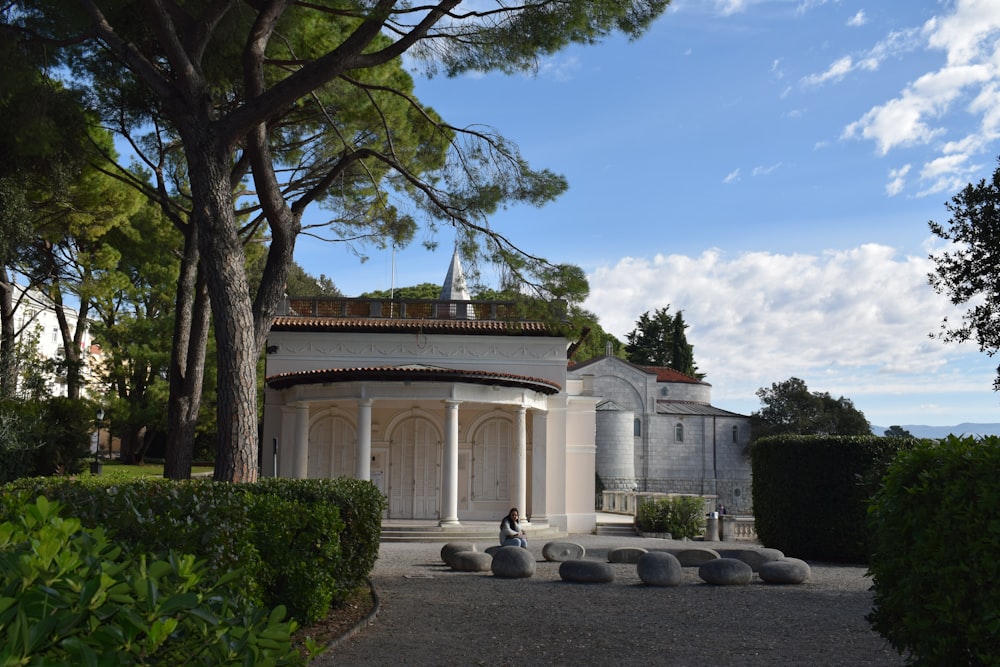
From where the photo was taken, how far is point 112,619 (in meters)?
1.88

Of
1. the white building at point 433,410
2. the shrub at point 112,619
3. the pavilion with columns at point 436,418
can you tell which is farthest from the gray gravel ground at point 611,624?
the pavilion with columns at point 436,418

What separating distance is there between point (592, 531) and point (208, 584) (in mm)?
21870

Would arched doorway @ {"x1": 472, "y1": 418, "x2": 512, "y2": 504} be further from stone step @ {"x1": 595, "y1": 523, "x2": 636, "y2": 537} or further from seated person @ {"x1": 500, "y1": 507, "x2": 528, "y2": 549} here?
seated person @ {"x1": 500, "y1": 507, "x2": 528, "y2": 549}

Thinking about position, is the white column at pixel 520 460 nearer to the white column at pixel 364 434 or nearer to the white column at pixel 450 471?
the white column at pixel 450 471

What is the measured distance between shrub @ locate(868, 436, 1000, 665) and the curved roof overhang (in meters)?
15.1

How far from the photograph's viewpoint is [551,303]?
41.8ft

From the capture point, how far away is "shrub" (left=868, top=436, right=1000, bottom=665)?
484 cm

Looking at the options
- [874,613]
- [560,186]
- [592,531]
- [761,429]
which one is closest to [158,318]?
[592,531]

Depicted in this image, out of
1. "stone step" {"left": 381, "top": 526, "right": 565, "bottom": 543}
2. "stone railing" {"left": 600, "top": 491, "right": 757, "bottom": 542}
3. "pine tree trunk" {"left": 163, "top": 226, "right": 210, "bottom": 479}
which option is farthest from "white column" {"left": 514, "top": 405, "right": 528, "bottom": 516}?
"pine tree trunk" {"left": 163, "top": 226, "right": 210, "bottom": 479}

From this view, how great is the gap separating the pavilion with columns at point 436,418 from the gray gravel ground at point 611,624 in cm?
948

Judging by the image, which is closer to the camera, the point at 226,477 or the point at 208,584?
the point at 208,584

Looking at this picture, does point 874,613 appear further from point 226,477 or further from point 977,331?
point 977,331

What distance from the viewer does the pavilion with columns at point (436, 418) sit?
2253 cm

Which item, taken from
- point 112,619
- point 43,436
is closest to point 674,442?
point 43,436
